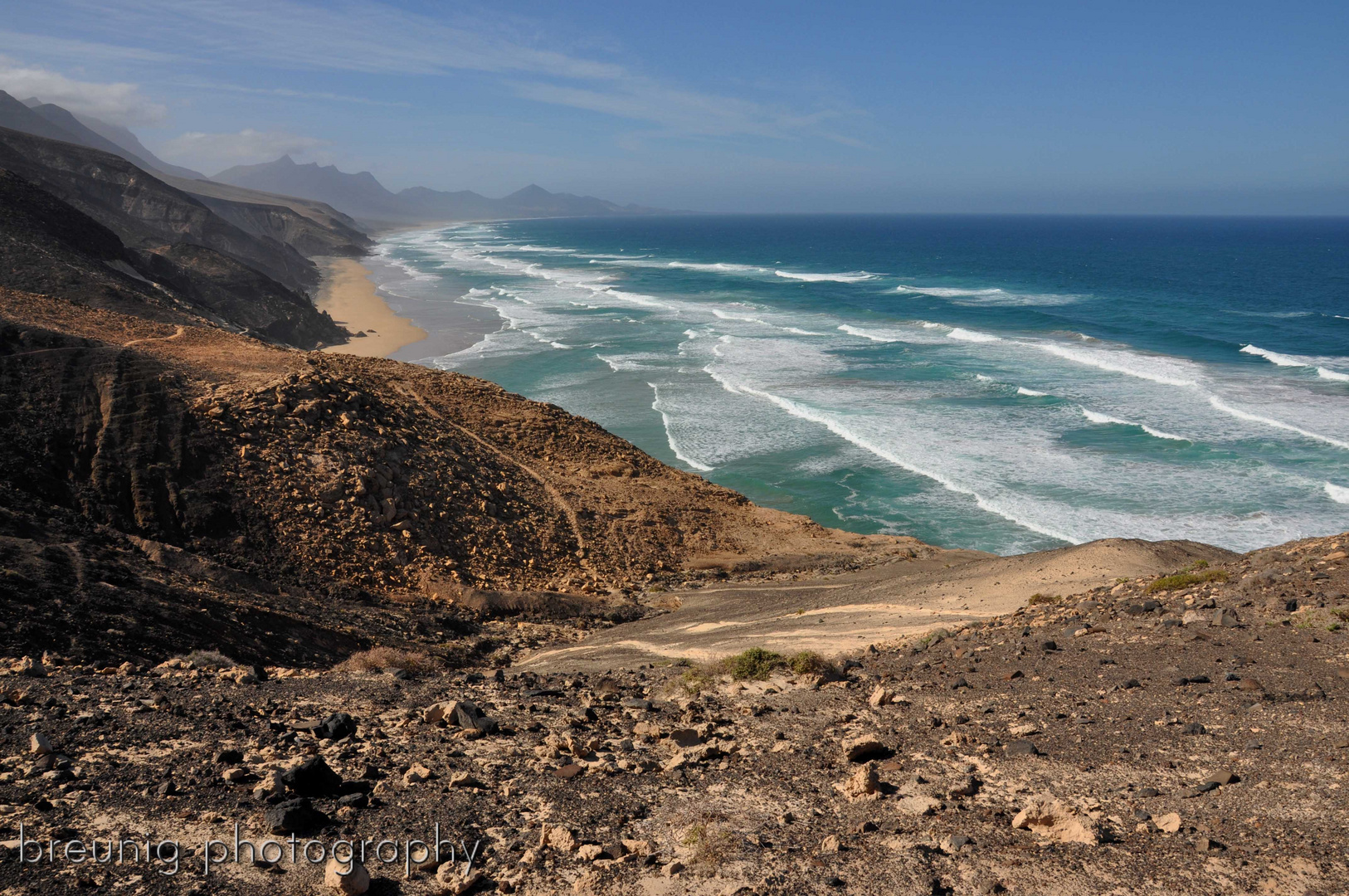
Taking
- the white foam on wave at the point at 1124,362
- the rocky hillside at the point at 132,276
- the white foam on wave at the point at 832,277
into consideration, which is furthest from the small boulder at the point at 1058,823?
the white foam on wave at the point at 832,277

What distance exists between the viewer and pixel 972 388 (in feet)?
131

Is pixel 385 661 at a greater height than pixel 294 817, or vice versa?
pixel 294 817

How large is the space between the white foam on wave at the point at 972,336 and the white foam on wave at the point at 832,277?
31.0 meters

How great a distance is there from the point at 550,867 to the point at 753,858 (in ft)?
4.88

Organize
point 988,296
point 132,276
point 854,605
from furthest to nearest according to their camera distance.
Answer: point 988,296
point 132,276
point 854,605

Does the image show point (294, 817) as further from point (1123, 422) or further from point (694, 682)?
point (1123, 422)

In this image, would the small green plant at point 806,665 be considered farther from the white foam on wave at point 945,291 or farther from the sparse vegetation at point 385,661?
the white foam on wave at point 945,291

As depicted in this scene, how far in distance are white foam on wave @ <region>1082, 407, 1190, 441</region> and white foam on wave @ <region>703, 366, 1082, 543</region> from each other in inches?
395

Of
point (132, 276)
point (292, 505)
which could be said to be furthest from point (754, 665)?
point (132, 276)

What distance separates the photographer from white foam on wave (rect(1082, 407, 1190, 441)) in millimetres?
32188

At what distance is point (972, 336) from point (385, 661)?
48546mm

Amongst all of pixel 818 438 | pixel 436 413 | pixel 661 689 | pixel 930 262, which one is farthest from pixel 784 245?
pixel 661 689

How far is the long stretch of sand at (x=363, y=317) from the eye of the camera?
4975 centimetres

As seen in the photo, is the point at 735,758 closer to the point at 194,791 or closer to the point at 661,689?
the point at 661,689
